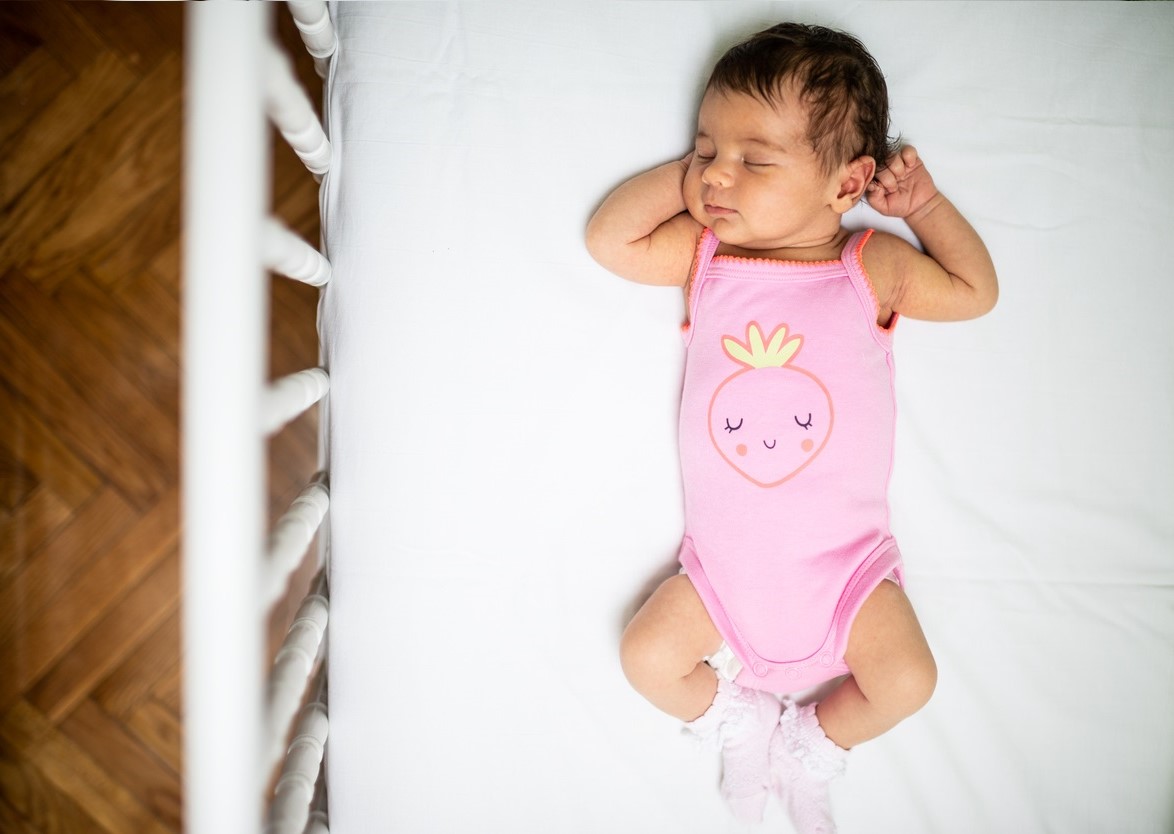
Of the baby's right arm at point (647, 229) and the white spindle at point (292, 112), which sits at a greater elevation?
the white spindle at point (292, 112)

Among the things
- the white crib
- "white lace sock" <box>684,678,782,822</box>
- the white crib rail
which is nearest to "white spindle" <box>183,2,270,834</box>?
the white crib rail

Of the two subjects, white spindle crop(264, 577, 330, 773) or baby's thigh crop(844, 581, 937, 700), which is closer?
white spindle crop(264, 577, 330, 773)

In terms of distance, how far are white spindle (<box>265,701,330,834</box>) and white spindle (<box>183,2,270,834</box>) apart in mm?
200

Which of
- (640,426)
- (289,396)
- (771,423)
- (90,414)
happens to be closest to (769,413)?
(771,423)

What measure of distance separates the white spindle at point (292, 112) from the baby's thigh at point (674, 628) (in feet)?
2.04

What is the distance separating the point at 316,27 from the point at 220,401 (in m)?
0.54

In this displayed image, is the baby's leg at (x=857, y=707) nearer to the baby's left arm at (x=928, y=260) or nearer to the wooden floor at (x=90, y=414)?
the baby's left arm at (x=928, y=260)

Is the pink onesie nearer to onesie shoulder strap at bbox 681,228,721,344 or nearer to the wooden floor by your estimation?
onesie shoulder strap at bbox 681,228,721,344

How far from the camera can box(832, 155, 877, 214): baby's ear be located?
0.84 metres

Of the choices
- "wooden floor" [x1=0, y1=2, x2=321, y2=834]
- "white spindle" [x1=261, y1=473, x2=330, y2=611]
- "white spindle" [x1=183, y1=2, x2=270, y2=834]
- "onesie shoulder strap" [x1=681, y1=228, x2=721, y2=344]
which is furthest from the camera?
"wooden floor" [x1=0, y1=2, x2=321, y2=834]

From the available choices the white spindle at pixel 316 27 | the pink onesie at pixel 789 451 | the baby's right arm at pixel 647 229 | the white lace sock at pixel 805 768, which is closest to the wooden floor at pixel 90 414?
the white spindle at pixel 316 27

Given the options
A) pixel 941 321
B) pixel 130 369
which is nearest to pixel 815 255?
pixel 941 321

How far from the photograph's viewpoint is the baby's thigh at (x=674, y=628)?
85cm

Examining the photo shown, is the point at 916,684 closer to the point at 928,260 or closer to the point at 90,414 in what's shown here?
the point at 928,260
